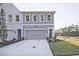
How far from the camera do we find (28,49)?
8.87 metres

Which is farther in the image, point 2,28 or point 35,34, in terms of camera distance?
point 35,34

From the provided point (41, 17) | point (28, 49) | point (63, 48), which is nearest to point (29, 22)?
point (41, 17)

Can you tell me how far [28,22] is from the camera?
8922 millimetres

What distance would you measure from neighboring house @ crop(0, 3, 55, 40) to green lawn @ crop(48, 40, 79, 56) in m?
0.27

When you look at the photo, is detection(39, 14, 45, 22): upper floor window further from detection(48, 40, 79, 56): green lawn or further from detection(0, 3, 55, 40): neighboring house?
detection(48, 40, 79, 56): green lawn

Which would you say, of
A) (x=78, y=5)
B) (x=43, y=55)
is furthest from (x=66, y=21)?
(x=43, y=55)

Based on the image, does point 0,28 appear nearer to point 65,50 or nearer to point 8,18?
point 8,18

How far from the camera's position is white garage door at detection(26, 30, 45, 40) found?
8.87 m

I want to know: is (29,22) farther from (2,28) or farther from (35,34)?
(2,28)

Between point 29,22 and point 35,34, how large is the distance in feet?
1.15

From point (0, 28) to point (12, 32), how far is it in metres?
0.33

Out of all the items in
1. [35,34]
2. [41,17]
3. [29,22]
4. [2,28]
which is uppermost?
[41,17]

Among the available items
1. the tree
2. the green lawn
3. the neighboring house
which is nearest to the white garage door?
the neighboring house

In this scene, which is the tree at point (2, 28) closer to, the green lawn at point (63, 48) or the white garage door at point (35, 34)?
the white garage door at point (35, 34)
